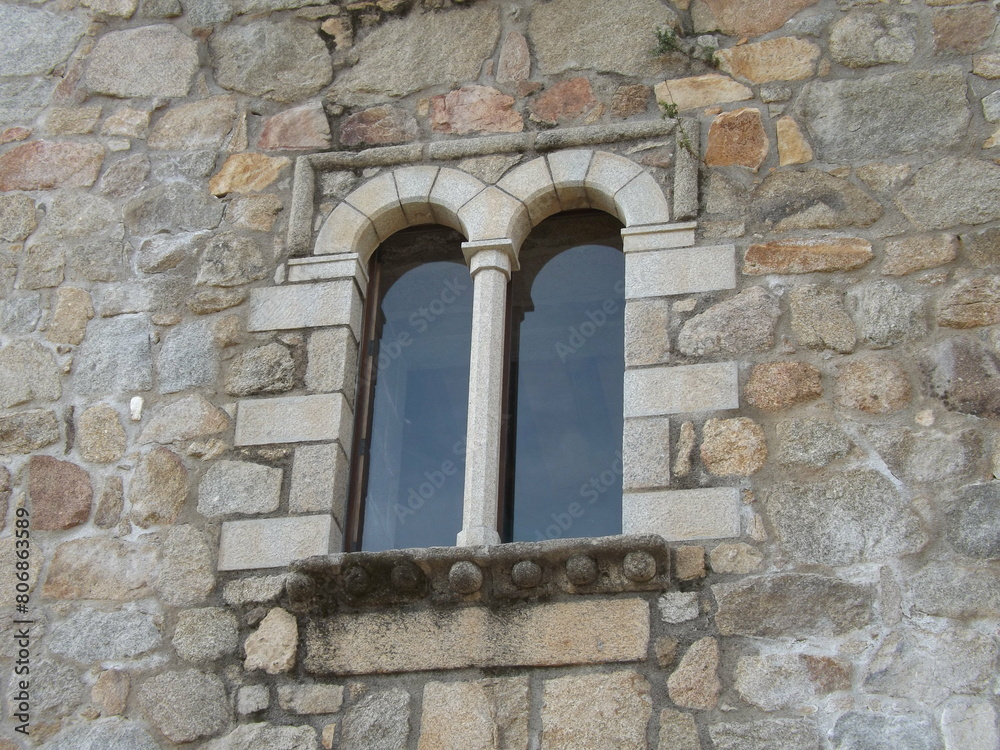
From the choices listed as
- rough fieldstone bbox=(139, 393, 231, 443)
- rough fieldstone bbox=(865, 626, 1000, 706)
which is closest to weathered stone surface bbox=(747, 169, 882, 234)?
rough fieldstone bbox=(865, 626, 1000, 706)

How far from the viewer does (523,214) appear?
5.08 metres

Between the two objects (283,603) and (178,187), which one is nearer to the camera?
(283,603)

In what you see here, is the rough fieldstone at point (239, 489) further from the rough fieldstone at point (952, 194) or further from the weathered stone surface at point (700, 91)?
the rough fieldstone at point (952, 194)

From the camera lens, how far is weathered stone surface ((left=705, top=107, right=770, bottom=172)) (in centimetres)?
496

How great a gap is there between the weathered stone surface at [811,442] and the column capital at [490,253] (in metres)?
1.14

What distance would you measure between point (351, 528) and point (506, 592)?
73 centimetres

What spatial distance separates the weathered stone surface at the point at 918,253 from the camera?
4582mm

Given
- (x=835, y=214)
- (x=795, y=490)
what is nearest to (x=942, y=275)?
(x=835, y=214)

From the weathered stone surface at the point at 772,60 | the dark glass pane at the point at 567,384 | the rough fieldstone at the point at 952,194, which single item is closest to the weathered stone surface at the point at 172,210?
the dark glass pane at the point at 567,384

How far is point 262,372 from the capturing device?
16.1 feet

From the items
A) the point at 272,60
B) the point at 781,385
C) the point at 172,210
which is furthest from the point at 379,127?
the point at 781,385

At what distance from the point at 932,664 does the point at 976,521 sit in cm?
45

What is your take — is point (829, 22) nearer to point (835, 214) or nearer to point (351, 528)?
point (835, 214)

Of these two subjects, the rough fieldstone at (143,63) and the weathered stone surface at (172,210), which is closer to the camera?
the weathered stone surface at (172,210)
